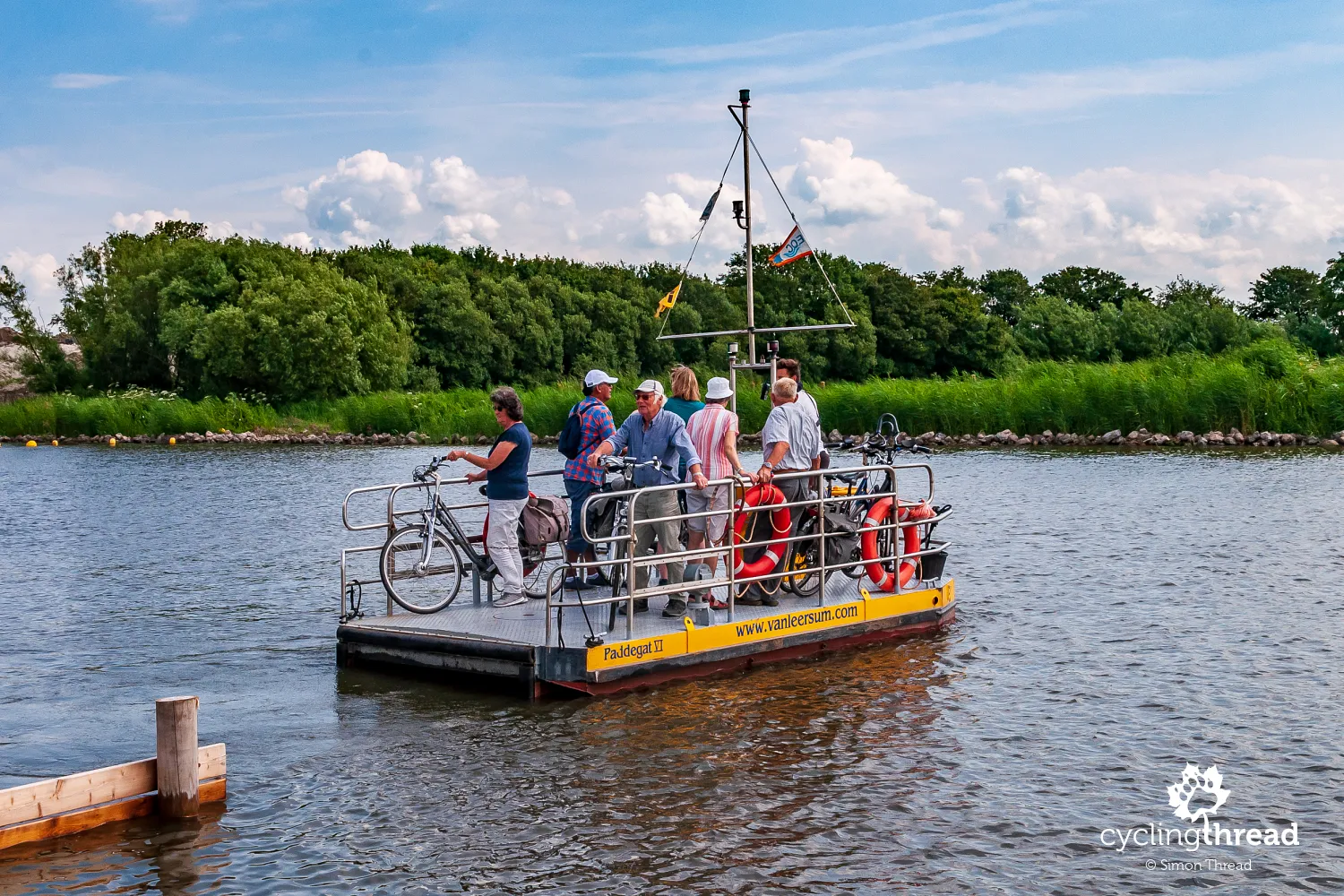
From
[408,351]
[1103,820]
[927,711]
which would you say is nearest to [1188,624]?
[927,711]

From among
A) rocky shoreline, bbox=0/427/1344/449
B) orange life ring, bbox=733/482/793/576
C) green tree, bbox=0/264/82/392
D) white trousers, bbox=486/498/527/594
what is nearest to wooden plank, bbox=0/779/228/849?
white trousers, bbox=486/498/527/594

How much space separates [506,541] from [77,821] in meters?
4.78

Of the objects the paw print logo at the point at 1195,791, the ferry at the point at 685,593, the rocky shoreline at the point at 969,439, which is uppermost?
the rocky shoreline at the point at 969,439

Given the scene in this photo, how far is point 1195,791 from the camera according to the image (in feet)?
29.3

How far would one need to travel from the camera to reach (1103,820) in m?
8.43

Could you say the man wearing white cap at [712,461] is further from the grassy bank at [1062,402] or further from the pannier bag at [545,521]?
the grassy bank at [1062,402]

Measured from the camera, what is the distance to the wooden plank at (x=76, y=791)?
7.72 metres

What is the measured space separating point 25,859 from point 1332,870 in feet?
24.6

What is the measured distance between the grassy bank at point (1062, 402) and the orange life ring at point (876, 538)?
3151cm

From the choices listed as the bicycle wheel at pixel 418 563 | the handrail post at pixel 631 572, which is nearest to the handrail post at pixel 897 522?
the handrail post at pixel 631 572

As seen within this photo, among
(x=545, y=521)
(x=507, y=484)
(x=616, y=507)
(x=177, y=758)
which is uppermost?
(x=507, y=484)

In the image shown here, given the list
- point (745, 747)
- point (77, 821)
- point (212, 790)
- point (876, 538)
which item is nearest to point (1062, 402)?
point (876, 538)

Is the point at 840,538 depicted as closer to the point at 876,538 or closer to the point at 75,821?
the point at 876,538

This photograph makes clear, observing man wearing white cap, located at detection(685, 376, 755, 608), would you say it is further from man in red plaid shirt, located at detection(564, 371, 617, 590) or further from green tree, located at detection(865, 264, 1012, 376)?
green tree, located at detection(865, 264, 1012, 376)
